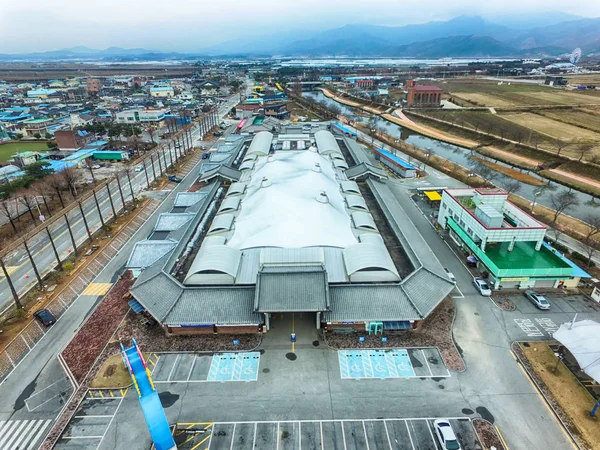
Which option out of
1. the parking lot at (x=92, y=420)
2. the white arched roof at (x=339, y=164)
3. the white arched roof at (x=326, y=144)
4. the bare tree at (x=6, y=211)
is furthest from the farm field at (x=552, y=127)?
the bare tree at (x=6, y=211)

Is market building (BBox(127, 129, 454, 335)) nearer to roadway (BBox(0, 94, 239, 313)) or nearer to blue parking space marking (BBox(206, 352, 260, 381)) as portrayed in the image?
blue parking space marking (BBox(206, 352, 260, 381))

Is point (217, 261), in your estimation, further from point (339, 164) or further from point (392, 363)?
point (339, 164)

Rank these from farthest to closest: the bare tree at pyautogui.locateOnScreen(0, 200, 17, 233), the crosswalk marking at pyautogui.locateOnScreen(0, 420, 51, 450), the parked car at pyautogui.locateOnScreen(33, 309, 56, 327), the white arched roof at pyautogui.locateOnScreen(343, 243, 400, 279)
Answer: the bare tree at pyautogui.locateOnScreen(0, 200, 17, 233), the white arched roof at pyautogui.locateOnScreen(343, 243, 400, 279), the parked car at pyautogui.locateOnScreen(33, 309, 56, 327), the crosswalk marking at pyautogui.locateOnScreen(0, 420, 51, 450)

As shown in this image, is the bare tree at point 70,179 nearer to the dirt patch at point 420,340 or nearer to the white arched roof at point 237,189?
the white arched roof at point 237,189

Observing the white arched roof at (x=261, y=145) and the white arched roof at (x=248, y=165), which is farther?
the white arched roof at (x=261, y=145)

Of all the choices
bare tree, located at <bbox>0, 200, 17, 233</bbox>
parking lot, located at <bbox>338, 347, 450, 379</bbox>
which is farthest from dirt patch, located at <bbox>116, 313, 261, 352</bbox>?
bare tree, located at <bbox>0, 200, 17, 233</bbox>

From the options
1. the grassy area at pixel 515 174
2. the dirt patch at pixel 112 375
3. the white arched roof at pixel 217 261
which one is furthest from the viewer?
the grassy area at pixel 515 174

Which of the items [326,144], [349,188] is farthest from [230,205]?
[326,144]
